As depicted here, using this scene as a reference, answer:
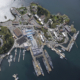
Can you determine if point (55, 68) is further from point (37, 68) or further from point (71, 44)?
point (71, 44)

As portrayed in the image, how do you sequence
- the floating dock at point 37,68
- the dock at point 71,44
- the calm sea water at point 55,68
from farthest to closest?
the dock at point 71,44, the floating dock at point 37,68, the calm sea water at point 55,68

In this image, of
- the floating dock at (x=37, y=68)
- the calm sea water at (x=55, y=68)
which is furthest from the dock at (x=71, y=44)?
the floating dock at (x=37, y=68)

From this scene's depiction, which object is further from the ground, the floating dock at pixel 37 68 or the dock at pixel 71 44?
the dock at pixel 71 44

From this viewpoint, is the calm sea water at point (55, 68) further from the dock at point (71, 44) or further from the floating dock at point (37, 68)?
the dock at point (71, 44)

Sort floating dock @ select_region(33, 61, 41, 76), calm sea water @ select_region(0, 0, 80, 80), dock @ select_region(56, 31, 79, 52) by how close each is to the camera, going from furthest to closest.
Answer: dock @ select_region(56, 31, 79, 52), floating dock @ select_region(33, 61, 41, 76), calm sea water @ select_region(0, 0, 80, 80)

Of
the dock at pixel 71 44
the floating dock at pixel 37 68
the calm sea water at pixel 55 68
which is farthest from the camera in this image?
the dock at pixel 71 44

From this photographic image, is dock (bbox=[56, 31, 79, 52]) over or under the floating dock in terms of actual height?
over

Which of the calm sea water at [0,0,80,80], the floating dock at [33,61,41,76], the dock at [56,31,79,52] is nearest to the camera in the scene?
the calm sea water at [0,0,80,80]

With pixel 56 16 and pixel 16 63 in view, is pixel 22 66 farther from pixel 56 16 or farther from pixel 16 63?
pixel 56 16

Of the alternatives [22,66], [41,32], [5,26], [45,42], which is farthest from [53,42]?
[5,26]

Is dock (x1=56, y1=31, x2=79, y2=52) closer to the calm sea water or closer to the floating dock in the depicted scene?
the calm sea water

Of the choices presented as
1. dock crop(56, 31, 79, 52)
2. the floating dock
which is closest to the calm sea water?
the floating dock

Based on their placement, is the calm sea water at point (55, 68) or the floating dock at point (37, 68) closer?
the calm sea water at point (55, 68)
